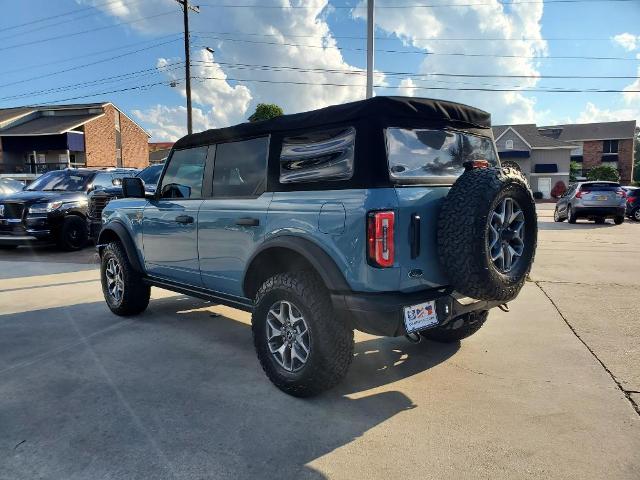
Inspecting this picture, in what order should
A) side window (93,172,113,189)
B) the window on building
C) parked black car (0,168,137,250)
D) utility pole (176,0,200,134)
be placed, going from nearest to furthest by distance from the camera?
parked black car (0,168,137,250) → side window (93,172,113,189) → utility pole (176,0,200,134) → the window on building

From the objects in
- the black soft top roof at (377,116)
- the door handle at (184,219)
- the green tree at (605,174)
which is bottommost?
the door handle at (184,219)

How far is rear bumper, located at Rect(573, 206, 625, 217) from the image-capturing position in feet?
54.2

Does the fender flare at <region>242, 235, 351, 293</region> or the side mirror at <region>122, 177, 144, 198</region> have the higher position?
the side mirror at <region>122, 177, 144, 198</region>

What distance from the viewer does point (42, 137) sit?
115ft

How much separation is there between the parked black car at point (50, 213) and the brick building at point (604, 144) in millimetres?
56739

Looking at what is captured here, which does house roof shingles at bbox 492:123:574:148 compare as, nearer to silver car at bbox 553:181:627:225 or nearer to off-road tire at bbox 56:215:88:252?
silver car at bbox 553:181:627:225

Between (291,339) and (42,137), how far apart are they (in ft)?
126

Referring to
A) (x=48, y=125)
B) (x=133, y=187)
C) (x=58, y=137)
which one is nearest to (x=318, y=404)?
(x=133, y=187)

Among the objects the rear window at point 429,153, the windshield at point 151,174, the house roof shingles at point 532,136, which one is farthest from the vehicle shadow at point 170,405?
the house roof shingles at point 532,136

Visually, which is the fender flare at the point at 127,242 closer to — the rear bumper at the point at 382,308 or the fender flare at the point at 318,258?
the fender flare at the point at 318,258

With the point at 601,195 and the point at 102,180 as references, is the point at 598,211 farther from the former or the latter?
the point at 102,180

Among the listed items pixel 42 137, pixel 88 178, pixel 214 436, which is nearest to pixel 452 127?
pixel 214 436

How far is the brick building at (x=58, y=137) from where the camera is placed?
3475 cm

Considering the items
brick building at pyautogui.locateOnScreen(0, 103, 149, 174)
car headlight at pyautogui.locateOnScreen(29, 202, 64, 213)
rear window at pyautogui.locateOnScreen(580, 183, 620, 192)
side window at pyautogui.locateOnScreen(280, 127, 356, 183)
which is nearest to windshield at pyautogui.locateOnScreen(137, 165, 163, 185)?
Result: car headlight at pyautogui.locateOnScreen(29, 202, 64, 213)
